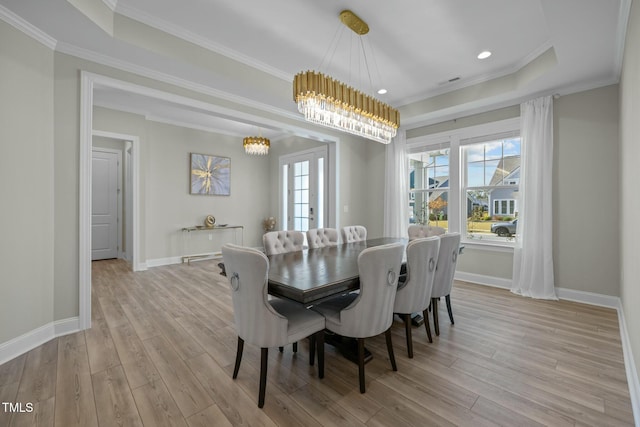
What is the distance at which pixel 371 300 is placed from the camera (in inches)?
72.6

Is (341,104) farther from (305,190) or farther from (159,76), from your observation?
(305,190)

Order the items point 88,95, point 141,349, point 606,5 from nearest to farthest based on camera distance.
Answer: point 606,5
point 141,349
point 88,95

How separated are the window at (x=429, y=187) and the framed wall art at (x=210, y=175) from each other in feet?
13.6

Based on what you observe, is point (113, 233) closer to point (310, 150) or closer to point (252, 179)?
point (252, 179)

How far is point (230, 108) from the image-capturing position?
149 inches

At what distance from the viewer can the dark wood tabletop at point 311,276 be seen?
1645 millimetres

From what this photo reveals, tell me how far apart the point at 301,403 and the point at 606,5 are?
11.8 ft

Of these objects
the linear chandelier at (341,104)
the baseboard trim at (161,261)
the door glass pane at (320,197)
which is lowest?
the baseboard trim at (161,261)

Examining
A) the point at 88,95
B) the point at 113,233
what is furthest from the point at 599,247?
the point at 113,233

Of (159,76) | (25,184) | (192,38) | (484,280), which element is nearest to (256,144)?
(159,76)

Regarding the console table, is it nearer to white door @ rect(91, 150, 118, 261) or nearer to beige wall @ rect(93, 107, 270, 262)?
beige wall @ rect(93, 107, 270, 262)

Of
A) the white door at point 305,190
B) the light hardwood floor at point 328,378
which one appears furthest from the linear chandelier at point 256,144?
the light hardwood floor at point 328,378

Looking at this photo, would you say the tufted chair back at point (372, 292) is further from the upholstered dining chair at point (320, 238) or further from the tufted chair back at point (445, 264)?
the upholstered dining chair at point (320, 238)

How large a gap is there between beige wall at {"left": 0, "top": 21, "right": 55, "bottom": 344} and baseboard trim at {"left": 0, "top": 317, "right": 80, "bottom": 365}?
0.15 ft
